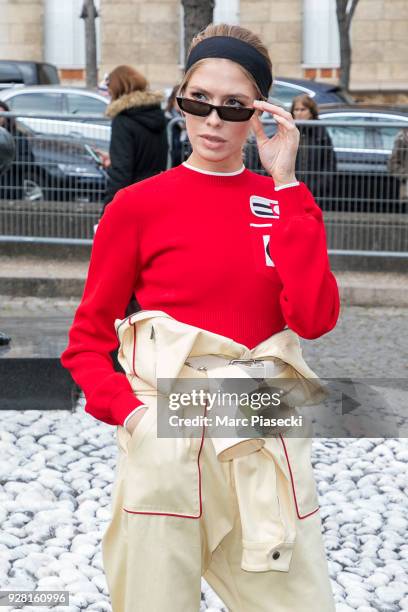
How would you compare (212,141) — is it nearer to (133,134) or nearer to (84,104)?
(133,134)

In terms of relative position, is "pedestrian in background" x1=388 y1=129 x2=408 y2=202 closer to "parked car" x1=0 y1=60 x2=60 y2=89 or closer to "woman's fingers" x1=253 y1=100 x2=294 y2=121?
"woman's fingers" x1=253 y1=100 x2=294 y2=121

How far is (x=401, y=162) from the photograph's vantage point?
10.9 metres

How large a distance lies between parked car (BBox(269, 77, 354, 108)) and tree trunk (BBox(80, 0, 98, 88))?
7617 millimetres

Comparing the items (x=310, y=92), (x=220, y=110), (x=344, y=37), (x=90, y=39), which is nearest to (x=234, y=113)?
(x=220, y=110)

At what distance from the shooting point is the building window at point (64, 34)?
3181 centimetres

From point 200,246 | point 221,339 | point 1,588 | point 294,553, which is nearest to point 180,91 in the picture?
point 200,246

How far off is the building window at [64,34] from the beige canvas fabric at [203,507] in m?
30.0

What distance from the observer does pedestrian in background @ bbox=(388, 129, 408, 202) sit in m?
10.8

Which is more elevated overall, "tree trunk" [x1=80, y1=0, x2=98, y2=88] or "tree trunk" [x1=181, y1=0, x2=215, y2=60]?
"tree trunk" [x1=181, y1=0, x2=215, y2=60]

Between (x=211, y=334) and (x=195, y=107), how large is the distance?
0.47m

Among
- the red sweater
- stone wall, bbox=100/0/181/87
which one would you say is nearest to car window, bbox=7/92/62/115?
stone wall, bbox=100/0/181/87

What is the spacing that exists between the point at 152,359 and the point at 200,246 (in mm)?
251

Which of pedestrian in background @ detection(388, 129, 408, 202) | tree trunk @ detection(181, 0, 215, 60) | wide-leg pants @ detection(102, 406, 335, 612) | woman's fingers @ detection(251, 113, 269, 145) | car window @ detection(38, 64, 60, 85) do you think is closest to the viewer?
wide-leg pants @ detection(102, 406, 335, 612)

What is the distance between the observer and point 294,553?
259cm
